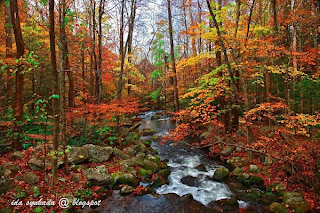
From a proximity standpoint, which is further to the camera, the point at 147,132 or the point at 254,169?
the point at 147,132

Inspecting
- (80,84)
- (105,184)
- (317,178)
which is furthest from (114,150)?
(80,84)

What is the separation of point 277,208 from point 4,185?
7.67 m

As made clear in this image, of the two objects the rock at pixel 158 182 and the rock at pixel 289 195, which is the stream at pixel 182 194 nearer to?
the rock at pixel 158 182

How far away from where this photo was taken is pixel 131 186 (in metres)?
6.53

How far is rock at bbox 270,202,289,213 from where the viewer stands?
5067 millimetres

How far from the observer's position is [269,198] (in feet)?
19.0

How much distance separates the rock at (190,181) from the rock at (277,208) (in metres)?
2.60

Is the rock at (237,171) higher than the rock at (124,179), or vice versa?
the rock at (124,179)

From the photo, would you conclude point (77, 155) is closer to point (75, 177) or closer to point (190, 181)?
point (75, 177)

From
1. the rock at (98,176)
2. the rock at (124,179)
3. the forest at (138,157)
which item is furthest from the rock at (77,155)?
the rock at (124,179)

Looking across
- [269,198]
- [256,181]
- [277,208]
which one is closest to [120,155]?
[256,181]

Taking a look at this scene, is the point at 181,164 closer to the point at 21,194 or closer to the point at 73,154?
the point at 73,154

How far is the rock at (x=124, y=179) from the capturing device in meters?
6.57

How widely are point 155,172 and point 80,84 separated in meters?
11.4
